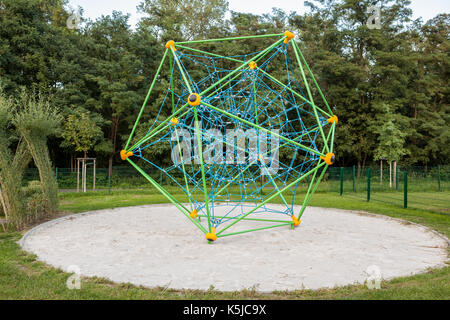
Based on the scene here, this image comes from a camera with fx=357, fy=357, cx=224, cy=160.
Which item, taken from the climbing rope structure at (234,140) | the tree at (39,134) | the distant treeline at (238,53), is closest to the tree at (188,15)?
the distant treeline at (238,53)

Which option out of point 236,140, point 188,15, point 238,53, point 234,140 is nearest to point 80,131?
point 238,53

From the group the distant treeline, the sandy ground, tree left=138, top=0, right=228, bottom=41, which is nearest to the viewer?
the sandy ground

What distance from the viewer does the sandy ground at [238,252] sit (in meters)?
5.24

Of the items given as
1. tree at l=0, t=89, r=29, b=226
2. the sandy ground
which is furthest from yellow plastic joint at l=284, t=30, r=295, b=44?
tree at l=0, t=89, r=29, b=226

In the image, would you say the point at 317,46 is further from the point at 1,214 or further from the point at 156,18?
the point at 1,214

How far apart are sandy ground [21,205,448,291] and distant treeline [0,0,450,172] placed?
46.7 ft

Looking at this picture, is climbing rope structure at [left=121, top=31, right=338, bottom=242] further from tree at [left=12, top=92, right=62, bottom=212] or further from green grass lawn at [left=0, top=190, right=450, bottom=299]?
tree at [left=12, top=92, right=62, bottom=212]

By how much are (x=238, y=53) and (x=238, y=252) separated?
19019mm

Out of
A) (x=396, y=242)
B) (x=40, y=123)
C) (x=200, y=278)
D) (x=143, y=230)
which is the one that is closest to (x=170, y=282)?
(x=200, y=278)

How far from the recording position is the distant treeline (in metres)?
23.0

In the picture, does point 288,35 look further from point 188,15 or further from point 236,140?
point 188,15
